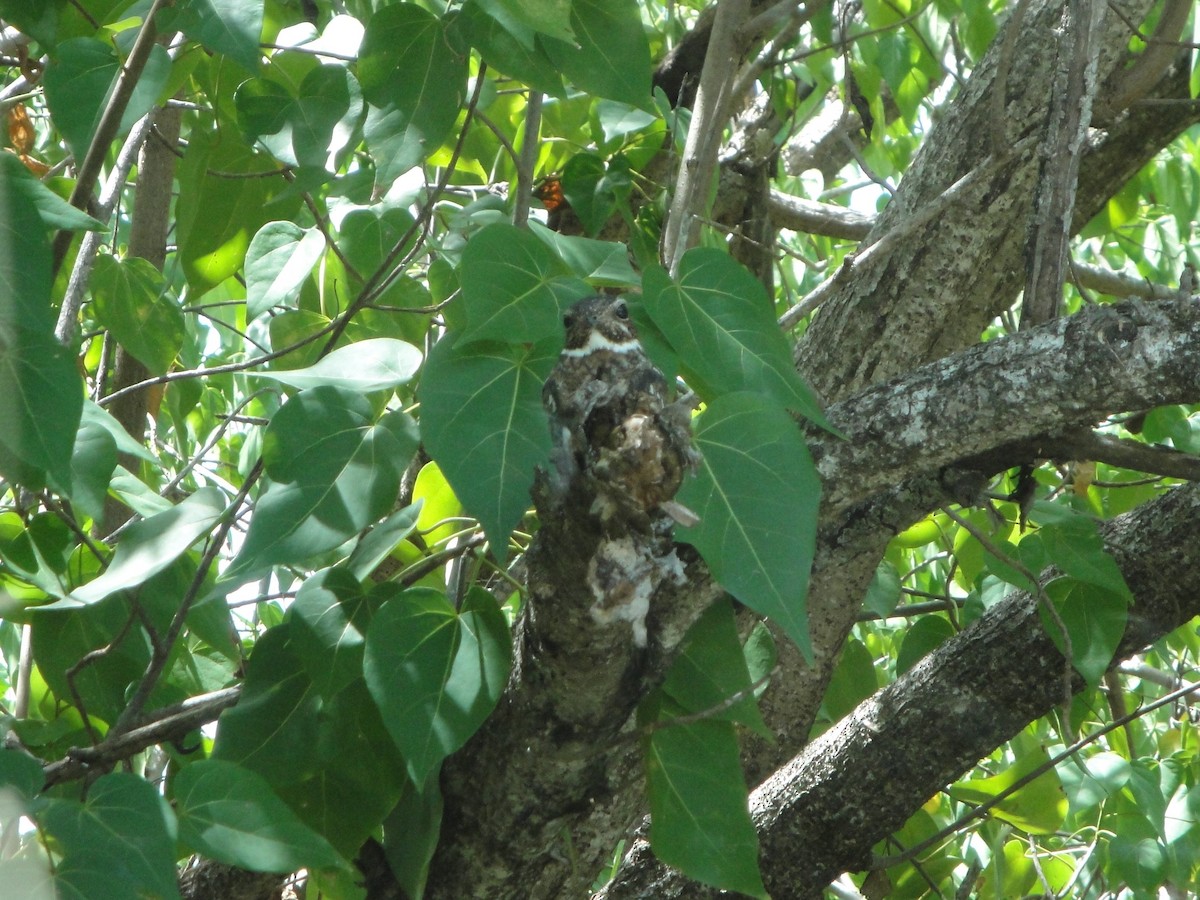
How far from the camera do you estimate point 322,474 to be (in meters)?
0.83

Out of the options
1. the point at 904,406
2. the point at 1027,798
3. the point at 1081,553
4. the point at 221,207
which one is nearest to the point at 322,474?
the point at 904,406

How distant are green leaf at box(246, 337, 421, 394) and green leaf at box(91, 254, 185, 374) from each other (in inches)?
16.5

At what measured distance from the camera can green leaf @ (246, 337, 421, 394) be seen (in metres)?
0.85

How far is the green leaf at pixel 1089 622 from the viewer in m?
1.12

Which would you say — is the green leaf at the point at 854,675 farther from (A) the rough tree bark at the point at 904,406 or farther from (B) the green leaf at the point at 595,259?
(B) the green leaf at the point at 595,259

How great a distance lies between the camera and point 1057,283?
97 centimetres

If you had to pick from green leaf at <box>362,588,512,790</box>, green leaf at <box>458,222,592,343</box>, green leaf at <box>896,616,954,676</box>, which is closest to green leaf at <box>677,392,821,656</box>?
green leaf at <box>458,222,592,343</box>

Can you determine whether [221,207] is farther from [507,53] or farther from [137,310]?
[507,53]

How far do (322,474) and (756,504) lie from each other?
335 millimetres

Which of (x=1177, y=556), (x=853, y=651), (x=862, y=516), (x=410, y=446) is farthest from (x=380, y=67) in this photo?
(x=853, y=651)

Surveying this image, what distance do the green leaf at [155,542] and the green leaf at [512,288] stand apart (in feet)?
0.96

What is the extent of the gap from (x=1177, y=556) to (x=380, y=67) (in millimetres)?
909

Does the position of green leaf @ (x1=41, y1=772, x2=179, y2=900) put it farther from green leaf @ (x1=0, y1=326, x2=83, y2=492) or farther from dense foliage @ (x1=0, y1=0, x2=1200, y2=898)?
green leaf @ (x1=0, y1=326, x2=83, y2=492)

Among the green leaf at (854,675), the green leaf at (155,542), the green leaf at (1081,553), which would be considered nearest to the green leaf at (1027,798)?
the green leaf at (854,675)
